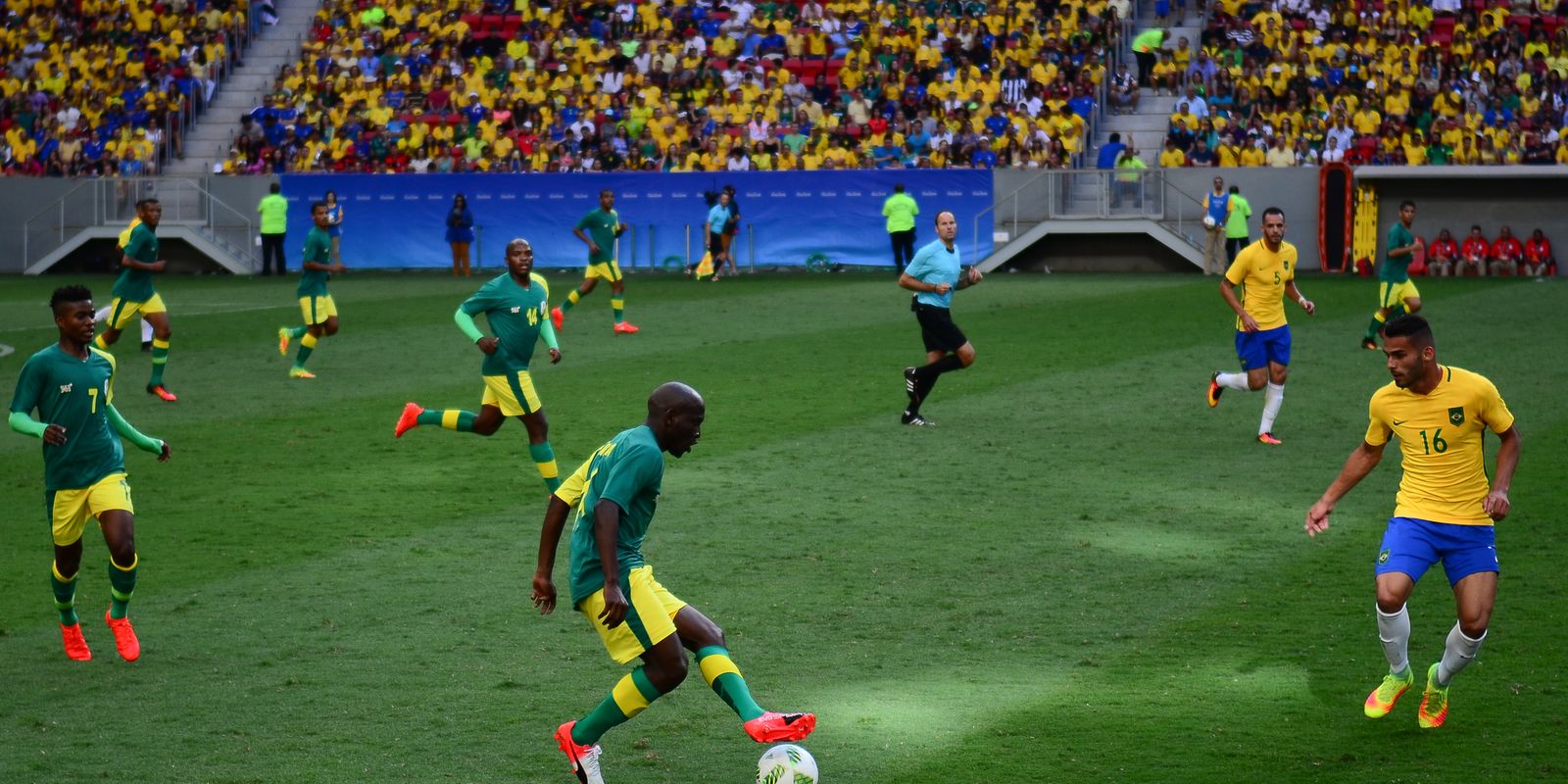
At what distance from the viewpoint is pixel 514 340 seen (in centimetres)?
1296

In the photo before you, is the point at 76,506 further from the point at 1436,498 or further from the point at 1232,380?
the point at 1232,380

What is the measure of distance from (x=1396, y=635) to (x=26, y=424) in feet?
21.0

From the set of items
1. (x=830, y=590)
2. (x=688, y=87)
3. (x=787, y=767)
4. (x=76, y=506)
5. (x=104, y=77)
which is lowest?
(x=830, y=590)

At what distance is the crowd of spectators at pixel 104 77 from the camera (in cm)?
4188

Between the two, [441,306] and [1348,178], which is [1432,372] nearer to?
[441,306]

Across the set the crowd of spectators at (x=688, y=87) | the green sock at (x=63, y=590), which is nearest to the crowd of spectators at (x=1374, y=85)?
the crowd of spectators at (x=688, y=87)

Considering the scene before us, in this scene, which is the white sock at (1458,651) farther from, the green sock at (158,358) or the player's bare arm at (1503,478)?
the green sock at (158,358)

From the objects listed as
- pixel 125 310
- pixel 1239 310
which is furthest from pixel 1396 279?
pixel 125 310

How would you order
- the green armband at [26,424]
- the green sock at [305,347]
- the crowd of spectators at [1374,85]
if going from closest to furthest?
1. the green armband at [26,424]
2. the green sock at [305,347]
3. the crowd of spectators at [1374,85]

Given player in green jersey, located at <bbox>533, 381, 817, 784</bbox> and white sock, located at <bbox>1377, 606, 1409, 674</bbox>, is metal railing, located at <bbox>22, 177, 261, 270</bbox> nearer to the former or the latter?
player in green jersey, located at <bbox>533, 381, 817, 784</bbox>

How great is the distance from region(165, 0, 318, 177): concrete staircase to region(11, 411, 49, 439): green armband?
3386cm

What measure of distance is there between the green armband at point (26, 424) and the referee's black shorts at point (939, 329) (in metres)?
9.20

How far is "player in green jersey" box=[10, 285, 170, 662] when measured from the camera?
853 centimetres

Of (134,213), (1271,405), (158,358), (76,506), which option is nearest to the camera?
(76,506)
